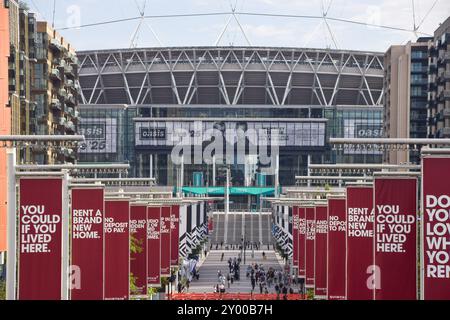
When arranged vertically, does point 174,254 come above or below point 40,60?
below

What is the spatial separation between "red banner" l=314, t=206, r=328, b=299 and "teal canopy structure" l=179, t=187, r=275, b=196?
120912 millimetres

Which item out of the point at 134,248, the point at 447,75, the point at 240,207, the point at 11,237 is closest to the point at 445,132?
the point at 447,75

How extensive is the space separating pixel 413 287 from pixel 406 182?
180 centimetres

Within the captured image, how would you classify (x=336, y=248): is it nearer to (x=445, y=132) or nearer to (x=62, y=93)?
(x=445, y=132)

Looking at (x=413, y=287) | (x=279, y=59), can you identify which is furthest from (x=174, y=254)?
(x=279, y=59)

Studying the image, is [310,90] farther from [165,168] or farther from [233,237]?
[233,237]

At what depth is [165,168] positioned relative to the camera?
161m

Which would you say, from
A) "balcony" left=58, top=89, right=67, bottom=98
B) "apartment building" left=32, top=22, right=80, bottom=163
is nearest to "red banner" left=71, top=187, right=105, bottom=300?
"apartment building" left=32, top=22, right=80, bottom=163

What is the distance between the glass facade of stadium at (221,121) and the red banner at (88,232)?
132 meters

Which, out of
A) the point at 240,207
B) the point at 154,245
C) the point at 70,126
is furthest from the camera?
the point at 240,207

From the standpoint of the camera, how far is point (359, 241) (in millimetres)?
23094

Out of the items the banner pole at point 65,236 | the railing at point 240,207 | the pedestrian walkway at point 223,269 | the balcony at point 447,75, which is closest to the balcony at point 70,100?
the pedestrian walkway at point 223,269

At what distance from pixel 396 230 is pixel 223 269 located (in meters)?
61.1
